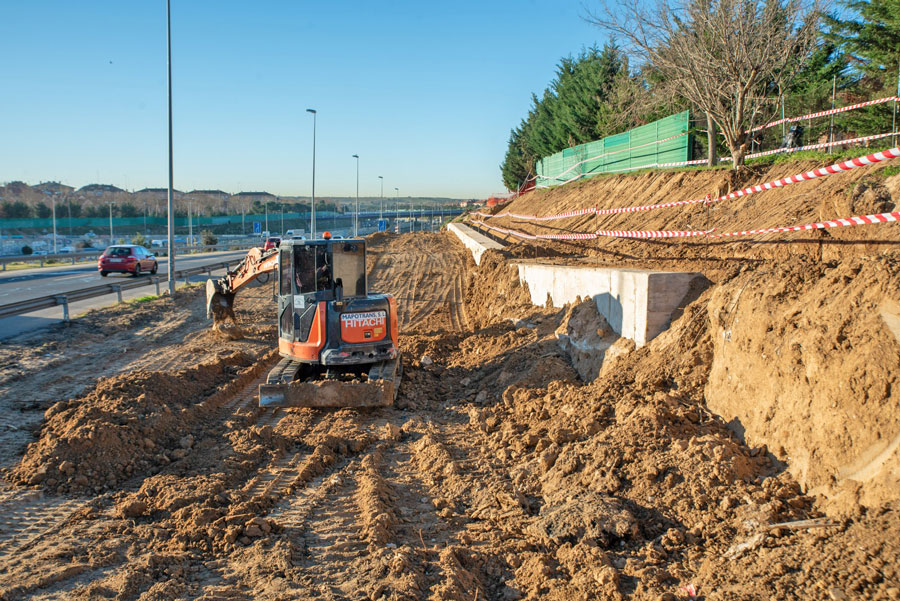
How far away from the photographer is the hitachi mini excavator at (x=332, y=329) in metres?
9.49

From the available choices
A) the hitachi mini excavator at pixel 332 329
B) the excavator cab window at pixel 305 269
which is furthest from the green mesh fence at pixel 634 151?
the excavator cab window at pixel 305 269

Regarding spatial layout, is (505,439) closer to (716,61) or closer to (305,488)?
(305,488)

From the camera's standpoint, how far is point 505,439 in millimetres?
7809

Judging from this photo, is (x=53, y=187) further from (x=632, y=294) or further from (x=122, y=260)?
(x=632, y=294)

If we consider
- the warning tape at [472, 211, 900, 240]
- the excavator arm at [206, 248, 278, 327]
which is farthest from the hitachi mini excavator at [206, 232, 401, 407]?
the warning tape at [472, 211, 900, 240]

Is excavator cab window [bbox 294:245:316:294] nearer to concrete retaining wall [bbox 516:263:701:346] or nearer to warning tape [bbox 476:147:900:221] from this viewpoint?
concrete retaining wall [bbox 516:263:701:346]

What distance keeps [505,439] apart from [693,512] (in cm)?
290

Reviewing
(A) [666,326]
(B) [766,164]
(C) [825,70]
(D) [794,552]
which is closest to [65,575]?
(D) [794,552]

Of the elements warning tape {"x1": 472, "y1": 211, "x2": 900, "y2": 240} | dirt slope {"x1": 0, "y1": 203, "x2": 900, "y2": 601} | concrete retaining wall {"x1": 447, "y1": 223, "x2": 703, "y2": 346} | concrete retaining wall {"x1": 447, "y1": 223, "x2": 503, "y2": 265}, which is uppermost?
warning tape {"x1": 472, "y1": 211, "x2": 900, "y2": 240}

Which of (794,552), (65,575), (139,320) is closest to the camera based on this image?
A: (794,552)

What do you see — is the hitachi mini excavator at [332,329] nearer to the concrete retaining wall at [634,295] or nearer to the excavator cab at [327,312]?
the excavator cab at [327,312]

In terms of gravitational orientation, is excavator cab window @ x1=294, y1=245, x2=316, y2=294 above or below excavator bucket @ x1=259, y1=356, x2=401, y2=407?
above

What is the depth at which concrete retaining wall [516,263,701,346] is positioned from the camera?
8367 mm

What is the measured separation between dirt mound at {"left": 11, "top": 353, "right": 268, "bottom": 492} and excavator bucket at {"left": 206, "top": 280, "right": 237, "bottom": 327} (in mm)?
3995
